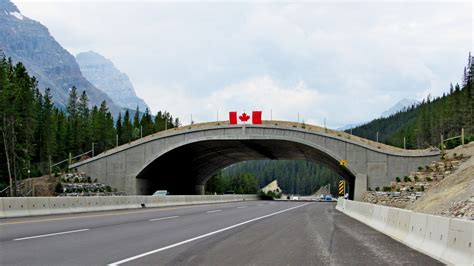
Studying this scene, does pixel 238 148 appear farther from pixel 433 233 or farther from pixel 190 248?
pixel 433 233

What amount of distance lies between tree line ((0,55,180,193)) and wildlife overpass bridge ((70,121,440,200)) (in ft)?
18.0

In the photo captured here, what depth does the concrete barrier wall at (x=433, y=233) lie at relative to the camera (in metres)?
9.06

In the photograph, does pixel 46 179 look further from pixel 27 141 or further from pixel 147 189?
pixel 27 141

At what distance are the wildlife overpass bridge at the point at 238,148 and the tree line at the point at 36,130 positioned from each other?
18.0 ft

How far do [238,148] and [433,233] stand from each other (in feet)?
182

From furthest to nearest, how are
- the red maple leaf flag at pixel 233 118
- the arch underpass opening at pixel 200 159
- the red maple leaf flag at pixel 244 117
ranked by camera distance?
the arch underpass opening at pixel 200 159
the red maple leaf flag at pixel 233 118
the red maple leaf flag at pixel 244 117

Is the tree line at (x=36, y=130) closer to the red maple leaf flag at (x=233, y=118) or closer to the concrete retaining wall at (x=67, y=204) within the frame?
the red maple leaf flag at (x=233, y=118)

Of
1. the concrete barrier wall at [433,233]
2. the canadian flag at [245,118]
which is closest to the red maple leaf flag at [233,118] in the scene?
the canadian flag at [245,118]

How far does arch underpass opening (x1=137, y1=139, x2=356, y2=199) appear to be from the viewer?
193ft

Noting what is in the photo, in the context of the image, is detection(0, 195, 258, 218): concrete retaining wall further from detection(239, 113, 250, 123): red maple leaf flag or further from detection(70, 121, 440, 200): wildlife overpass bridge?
detection(239, 113, 250, 123): red maple leaf flag

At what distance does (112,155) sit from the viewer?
58.2 meters

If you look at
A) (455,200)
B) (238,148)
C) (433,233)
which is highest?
(238,148)

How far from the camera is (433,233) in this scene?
446 inches

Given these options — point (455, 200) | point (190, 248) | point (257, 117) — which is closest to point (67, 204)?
point (190, 248)
